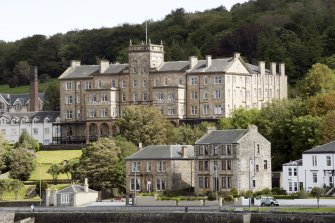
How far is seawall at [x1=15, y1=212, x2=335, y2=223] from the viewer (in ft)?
281

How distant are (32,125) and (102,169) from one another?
4333cm

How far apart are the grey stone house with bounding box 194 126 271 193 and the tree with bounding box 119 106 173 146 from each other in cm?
1825

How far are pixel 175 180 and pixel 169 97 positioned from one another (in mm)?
33520

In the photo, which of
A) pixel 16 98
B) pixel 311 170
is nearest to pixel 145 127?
pixel 311 170

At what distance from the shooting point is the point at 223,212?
9144cm

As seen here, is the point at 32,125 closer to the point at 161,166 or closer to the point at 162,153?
the point at 162,153

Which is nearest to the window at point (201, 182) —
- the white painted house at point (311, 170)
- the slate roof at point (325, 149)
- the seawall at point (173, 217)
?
the white painted house at point (311, 170)

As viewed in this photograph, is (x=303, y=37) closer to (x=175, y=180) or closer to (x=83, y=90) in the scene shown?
(x=83, y=90)

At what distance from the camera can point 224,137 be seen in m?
110

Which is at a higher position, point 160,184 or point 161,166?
point 161,166

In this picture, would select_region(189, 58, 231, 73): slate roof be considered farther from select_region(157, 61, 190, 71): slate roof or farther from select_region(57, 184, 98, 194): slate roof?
select_region(57, 184, 98, 194): slate roof

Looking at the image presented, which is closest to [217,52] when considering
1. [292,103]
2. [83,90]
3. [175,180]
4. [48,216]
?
[83,90]

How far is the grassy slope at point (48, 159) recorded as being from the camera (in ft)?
422

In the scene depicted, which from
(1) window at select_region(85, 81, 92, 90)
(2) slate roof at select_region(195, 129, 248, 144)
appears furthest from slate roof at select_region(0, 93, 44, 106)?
(2) slate roof at select_region(195, 129, 248, 144)
